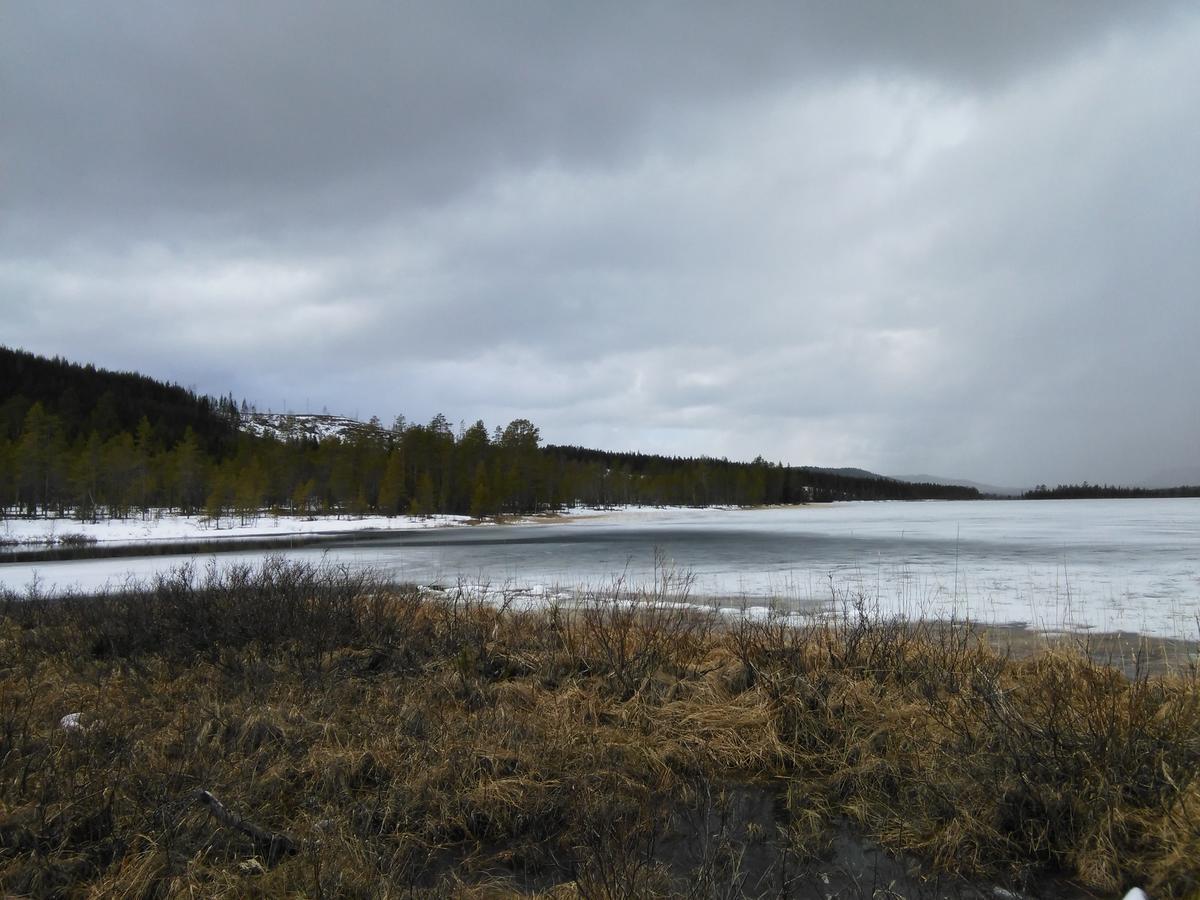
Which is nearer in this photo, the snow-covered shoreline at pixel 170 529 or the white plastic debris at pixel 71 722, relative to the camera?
the white plastic debris at pixel 71 722

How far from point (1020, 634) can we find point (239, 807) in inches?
421

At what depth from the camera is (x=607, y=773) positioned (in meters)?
5.39

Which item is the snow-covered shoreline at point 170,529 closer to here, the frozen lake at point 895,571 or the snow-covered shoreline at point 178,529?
the snow-covered shoreline at point 178,529

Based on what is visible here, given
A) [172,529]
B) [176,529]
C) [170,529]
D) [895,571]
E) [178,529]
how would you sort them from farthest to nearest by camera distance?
[178,529] < [176,529] < [172,529] < [170,529] < [895,571]

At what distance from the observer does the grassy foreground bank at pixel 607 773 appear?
4047 mm

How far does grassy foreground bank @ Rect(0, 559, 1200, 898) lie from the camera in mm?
4047

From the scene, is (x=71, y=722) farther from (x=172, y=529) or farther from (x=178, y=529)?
(x=178, y=529)

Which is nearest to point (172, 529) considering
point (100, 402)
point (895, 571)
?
point (895, 571)

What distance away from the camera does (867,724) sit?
605 cm

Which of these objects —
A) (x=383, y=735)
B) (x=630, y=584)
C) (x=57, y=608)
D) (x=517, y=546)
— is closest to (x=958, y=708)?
(x=383, y=735)

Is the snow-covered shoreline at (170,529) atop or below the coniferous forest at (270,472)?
below

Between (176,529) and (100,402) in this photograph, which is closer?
(176,529)

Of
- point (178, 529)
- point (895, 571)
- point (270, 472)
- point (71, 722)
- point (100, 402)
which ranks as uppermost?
point (100, 402)

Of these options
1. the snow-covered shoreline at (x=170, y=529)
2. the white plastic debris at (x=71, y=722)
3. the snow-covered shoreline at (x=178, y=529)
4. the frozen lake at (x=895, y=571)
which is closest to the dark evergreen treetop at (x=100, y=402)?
the snow-covered shoreline at (x=178, y=529)
